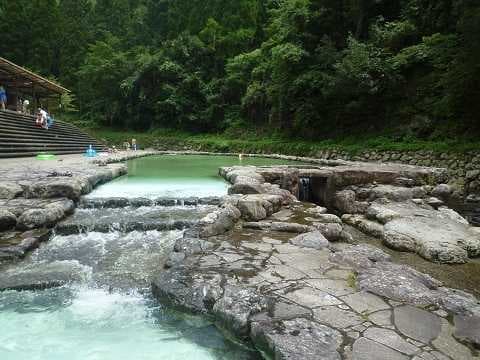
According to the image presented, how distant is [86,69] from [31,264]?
99.4 feet

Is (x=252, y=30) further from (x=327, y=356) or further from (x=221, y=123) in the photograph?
(x=327, y=356)

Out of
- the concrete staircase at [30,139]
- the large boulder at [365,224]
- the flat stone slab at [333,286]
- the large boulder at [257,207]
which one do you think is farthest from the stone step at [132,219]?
the concrete staircase at [30,139]

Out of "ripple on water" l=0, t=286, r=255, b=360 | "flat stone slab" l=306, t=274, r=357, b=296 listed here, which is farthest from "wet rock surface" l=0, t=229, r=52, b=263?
"flat stone slab" l=306, t=274, r=357, b=296

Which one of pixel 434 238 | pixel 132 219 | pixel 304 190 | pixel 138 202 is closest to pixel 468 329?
pixel 434 238

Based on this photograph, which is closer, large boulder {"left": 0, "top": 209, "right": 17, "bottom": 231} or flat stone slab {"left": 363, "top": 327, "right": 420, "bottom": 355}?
flat stone slab {"left": 363, "top": 327, "right": 420, "bottom": 355}

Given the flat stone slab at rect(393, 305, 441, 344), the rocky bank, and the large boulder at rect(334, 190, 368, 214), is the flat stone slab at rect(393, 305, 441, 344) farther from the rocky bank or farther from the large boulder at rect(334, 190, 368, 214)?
the large boulder at rect(334, 190, 368, 214)

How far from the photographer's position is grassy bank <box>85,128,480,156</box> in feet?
41.4

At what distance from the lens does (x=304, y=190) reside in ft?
29.3

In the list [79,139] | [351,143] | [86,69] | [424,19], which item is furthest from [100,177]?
[86,69]

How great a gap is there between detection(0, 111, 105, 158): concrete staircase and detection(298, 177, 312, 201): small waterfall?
9849 millimetres

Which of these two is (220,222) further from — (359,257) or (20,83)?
(20,83)

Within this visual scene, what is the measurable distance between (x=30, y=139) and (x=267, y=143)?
38.6 feet

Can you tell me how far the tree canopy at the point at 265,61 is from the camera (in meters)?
14.0

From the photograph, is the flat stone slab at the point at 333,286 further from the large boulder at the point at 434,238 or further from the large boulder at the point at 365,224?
the large boulder at the point at 365,224
